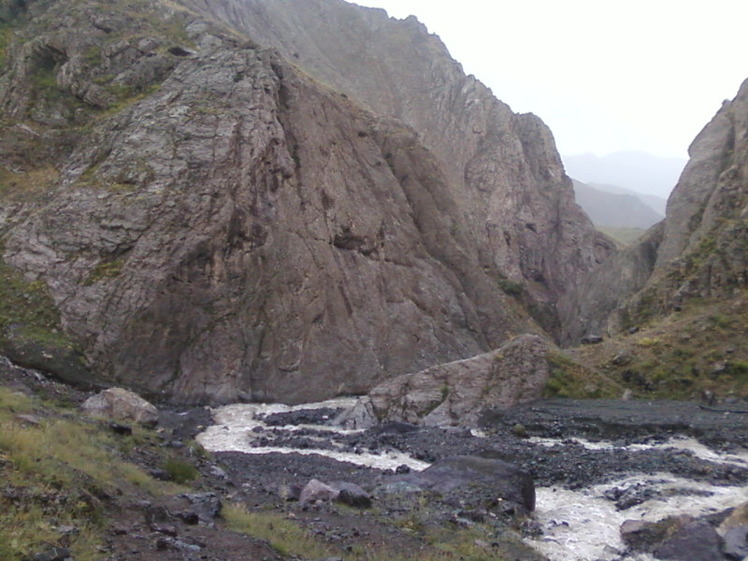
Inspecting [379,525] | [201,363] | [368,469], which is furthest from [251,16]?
[379,525]

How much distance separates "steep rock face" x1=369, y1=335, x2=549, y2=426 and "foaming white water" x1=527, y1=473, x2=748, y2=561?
1069 centimetres

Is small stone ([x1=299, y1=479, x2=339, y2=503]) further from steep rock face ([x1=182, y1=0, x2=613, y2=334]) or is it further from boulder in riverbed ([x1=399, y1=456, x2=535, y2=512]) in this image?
steep rock face ([x1=182, y1=0, x2=613, y2=334])

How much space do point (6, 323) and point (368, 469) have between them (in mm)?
22323

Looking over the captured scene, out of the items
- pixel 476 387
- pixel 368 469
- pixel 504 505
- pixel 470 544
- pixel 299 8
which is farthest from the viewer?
pixel 299 8

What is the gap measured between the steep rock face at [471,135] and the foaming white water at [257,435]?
3825cm

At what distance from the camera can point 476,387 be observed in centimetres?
2928

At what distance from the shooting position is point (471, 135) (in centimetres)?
8281

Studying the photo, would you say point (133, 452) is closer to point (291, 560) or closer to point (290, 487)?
point (290, 487)

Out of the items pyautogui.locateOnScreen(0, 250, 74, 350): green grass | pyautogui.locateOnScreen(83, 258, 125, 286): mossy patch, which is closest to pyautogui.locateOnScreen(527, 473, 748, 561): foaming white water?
pyautogui.locateOnScreen(0, 250, 74, 350): green grass

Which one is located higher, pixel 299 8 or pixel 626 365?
pixel 299 8

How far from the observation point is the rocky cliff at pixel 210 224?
113 ft

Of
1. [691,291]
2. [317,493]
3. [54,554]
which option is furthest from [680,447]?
[54,554]

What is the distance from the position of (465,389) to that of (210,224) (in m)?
18.4

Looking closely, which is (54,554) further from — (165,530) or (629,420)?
(629,420)
